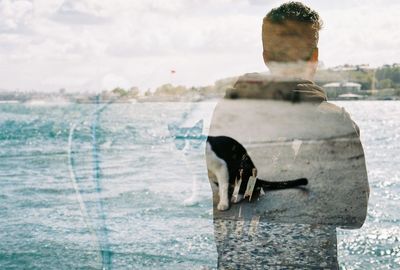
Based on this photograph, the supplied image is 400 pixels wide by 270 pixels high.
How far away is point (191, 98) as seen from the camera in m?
1.51

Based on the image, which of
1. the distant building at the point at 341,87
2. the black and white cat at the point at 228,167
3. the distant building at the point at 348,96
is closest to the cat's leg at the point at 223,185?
the black and white cat at the point at 228,167

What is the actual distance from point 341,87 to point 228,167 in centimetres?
109

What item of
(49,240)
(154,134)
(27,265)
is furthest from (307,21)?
(154,134)

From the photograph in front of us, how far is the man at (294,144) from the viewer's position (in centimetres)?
66

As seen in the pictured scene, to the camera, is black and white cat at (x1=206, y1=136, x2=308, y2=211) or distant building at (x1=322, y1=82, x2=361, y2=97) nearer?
Result: black and white cat at (x1=206, y1=136, x2=308, y2=211)

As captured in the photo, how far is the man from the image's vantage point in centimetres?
66

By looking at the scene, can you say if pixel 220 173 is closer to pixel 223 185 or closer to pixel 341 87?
pixel 223 185

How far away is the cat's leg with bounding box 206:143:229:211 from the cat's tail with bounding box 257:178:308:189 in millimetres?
42

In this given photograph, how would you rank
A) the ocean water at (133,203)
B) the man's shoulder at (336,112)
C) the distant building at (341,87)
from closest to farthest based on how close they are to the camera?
the man's shoulder at (336,112)
the distant building at (341,87)
the ocean water at (133,203)

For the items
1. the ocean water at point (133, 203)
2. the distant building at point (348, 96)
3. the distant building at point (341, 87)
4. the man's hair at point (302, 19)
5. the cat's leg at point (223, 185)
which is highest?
the man's hair at point (302, 19)

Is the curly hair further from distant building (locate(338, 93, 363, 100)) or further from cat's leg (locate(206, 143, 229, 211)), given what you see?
distant building (locate(338, 93, 363, 100))

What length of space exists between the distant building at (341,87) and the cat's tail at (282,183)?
67 centimetres

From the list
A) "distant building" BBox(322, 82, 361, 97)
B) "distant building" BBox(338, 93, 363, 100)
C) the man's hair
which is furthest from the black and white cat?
"distant building" BBox(338, 93, 363, 100)

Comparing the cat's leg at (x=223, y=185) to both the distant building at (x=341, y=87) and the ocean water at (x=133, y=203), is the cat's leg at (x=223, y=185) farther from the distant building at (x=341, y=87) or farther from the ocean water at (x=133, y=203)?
the distant building at (x=341, y=87)
